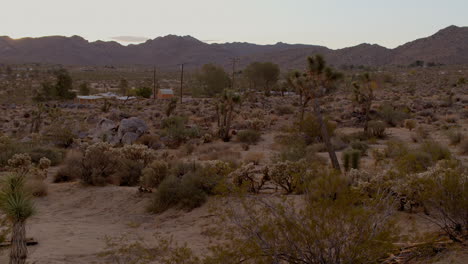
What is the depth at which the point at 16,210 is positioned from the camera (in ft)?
21.4

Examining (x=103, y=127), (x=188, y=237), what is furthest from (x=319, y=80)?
(x=103, y=127)

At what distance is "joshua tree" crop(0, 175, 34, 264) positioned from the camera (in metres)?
6.53

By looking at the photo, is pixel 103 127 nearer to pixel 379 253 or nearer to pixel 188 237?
pixel 188 237

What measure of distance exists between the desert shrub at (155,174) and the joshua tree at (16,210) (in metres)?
6.25

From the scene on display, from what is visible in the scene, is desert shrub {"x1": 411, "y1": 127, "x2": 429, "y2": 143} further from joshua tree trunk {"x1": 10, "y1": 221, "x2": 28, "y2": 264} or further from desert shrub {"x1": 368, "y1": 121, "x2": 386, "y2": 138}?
joshua tree trunk {"x1": 10, "y1": 221, "x2": 28, "y2": 264}

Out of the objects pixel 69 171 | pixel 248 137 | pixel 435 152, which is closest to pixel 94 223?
pixel 69 171

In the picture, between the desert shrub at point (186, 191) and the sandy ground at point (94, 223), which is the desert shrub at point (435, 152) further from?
the sandy ground at point (94, 223)

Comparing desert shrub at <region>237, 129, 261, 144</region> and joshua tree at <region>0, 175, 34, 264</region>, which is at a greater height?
joshua tree at <region>0, 175, 34, 264</region>

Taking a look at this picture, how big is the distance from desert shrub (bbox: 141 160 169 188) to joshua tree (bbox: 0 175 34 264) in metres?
6.25

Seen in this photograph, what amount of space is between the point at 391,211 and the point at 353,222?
75cm

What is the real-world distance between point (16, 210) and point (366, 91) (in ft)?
81.0

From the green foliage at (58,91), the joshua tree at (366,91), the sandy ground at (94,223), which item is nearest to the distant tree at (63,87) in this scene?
the green foliage at (58,91)

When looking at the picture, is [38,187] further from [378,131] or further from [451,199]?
[378,131]

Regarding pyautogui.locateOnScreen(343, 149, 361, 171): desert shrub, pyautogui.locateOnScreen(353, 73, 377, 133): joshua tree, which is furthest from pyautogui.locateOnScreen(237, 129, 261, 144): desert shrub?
pyautogui.locateOnScreen(343, 149, 361, 171): desert shrub
